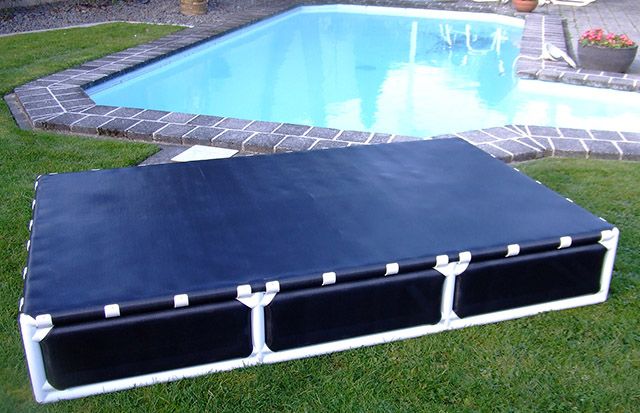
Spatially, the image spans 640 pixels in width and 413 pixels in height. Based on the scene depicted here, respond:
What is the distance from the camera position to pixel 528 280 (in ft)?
9.14

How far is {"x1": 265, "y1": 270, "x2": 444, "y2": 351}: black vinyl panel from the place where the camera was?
8.13ft

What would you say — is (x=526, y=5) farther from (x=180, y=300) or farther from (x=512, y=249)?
(x=180, y=300)

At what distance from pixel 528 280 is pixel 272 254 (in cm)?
116

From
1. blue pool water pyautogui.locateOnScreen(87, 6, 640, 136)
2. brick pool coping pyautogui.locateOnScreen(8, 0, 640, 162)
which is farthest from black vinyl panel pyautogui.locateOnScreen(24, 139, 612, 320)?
blue pool water pyautogui.locateOnScreen(87, 6, 640, 136)

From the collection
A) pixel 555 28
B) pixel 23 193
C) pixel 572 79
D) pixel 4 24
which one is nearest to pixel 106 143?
pixel 23 193

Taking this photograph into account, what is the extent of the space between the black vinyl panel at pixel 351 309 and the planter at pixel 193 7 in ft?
33.2

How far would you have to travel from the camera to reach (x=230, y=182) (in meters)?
3.29

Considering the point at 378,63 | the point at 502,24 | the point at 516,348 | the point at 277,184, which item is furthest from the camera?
the point at 502,24

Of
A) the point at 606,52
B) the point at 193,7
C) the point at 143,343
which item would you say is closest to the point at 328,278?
the point at 143,343

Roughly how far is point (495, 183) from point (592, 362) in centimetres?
109

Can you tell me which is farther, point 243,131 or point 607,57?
point 607,57

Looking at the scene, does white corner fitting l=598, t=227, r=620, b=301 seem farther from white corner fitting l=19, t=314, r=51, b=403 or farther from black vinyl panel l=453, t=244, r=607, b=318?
white corner fitting l=19, t=314, r=51, b=403

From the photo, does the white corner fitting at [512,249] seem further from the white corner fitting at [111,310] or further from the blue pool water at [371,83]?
the blue pool water at [371,83]

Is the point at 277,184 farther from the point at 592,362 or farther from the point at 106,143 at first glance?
the point at 106,143
